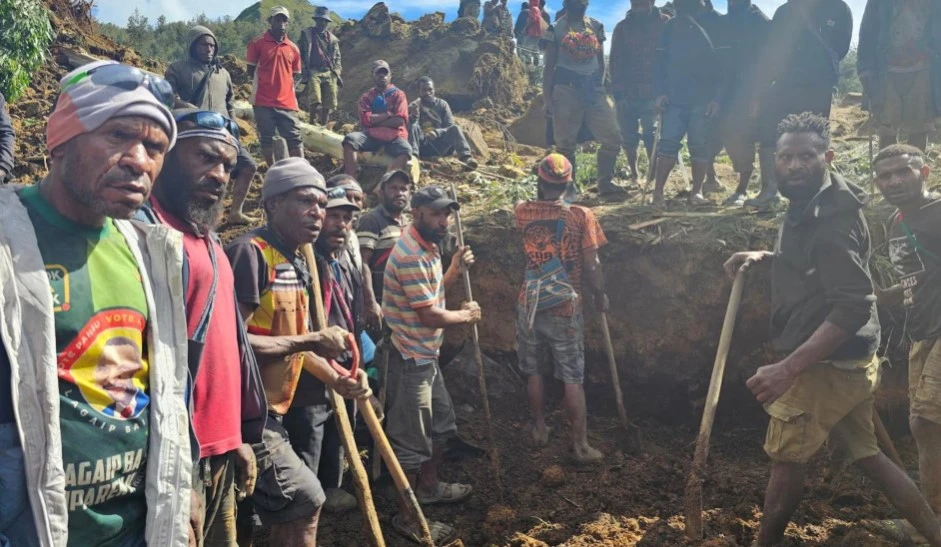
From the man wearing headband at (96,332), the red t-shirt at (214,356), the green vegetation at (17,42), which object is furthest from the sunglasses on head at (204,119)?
the green vegetation at (17,42)

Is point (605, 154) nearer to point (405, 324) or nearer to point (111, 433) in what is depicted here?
point (405, 324)

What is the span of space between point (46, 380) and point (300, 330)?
5.26 feet

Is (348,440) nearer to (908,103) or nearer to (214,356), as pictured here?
(214,356)

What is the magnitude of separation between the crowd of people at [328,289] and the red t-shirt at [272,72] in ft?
0.15

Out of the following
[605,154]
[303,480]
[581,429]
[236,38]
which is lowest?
[581,429]

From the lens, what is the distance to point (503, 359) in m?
6.79

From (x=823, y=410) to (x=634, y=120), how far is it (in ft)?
15.3

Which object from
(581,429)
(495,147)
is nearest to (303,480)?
(581,429)

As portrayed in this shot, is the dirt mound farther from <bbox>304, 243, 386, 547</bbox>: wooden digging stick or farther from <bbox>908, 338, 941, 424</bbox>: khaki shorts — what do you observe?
<bbox>304, 243, 386, 547</bbox>: wooden digging stick

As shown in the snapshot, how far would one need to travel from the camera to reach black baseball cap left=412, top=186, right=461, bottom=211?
4.49 metres

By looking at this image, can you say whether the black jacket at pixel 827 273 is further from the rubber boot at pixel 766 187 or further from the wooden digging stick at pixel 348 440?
the rubber boot at pixel 766 187

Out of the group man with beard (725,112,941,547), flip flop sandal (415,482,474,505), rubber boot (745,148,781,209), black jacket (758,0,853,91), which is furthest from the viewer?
rubber boot (745,148,781,209)

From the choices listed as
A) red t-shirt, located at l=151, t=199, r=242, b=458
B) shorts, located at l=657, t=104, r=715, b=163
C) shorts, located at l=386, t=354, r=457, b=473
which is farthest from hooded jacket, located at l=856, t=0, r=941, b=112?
red t-shirt, located at l=151, t=199, r=242, b=458

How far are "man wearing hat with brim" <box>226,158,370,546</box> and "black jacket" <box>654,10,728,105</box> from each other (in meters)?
4.51
